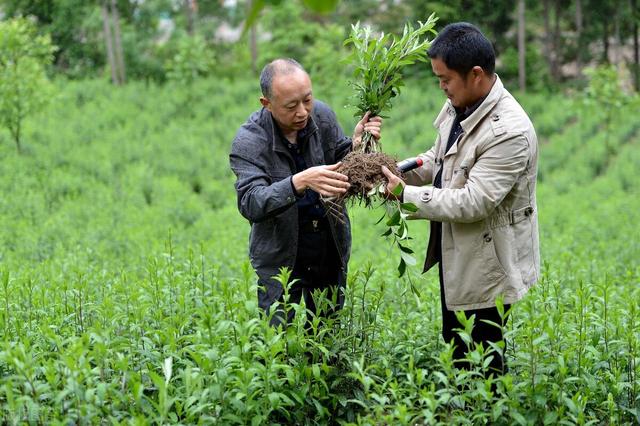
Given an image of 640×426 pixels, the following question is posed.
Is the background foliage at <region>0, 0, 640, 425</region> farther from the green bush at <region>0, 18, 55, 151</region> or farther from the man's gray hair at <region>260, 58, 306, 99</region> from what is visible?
the green bush at <region>0, 18, 55, 151</region>

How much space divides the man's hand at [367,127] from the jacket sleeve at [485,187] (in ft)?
2.43

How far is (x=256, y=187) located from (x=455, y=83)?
1138mm

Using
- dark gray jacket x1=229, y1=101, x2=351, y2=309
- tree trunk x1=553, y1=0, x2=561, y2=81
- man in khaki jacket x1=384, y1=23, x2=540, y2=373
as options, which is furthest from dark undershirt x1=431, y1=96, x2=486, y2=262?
tree trunk x1=553, y1=0, x2=561, y2=81

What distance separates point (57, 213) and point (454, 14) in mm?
13910

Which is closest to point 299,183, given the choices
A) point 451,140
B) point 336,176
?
point 336,176

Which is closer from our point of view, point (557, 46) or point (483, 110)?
point (483, 110)

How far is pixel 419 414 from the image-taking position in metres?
3.49

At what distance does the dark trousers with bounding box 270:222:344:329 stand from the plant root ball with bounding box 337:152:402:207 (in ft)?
1.19

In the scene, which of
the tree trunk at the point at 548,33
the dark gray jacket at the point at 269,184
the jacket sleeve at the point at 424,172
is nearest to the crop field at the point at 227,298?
the dark gray jacket at the point at 269,184

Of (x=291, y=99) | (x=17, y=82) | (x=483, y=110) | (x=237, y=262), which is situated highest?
(x=17, y=82)

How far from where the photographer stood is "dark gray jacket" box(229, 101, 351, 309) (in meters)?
4.06

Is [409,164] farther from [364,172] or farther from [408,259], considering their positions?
[408,259]

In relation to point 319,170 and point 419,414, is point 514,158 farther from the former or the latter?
point 419,414

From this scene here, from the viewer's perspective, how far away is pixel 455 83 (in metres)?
3.69
